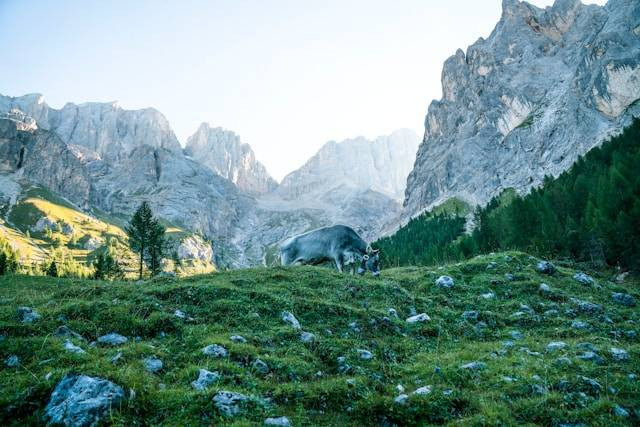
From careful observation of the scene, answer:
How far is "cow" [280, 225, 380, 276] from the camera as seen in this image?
2830 cm

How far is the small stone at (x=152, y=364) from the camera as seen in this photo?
10523 millimetres

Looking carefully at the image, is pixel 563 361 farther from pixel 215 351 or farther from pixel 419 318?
pixel 215 351

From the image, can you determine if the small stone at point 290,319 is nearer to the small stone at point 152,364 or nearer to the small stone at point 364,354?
the small stone at point 364,354

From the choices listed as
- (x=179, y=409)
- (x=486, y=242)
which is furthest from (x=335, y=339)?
(x=486, y=242)

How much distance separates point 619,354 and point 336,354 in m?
9.10

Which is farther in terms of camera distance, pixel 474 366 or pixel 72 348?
pixel 474 366

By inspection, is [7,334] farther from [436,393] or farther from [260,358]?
[436,393]

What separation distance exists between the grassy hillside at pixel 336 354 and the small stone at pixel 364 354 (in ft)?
1.05

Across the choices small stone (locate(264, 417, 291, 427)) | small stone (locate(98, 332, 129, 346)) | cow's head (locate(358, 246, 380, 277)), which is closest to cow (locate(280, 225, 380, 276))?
cow's head (locate(358, 246, 380, 277))

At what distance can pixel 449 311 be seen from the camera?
19.0m

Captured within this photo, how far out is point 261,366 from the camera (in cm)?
1126

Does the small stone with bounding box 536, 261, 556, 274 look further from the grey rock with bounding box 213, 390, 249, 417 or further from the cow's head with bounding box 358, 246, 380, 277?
the grey rock with bounding box 213, 390, 249, 417

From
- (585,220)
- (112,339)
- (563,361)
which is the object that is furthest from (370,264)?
(585,220)

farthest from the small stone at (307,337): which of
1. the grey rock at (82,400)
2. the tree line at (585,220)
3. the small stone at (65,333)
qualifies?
the tree line at (585,220)
